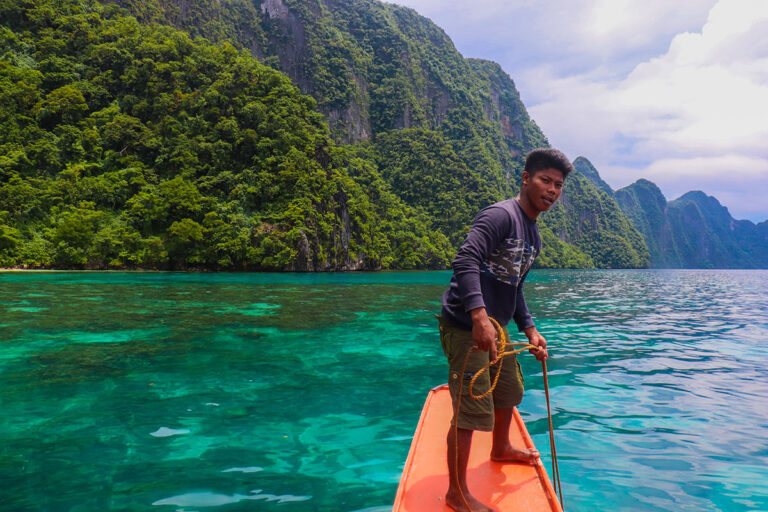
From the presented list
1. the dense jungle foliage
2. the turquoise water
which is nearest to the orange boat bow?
the turquoise water

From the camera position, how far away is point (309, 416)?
507cm

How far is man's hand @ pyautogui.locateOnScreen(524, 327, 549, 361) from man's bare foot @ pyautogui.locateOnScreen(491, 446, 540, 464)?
820mm

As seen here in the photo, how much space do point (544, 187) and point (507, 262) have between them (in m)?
0.61

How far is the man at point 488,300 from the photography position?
2.46 meters

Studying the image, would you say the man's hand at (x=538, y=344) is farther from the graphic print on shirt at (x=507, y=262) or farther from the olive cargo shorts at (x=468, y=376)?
the graphic print on shirt at (x=507, y=262)

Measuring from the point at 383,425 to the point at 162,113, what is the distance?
69.4 metres

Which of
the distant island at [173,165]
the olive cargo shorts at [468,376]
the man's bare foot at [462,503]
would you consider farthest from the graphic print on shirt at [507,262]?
the distant island at [173,165]

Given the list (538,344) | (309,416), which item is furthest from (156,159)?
(538,344)

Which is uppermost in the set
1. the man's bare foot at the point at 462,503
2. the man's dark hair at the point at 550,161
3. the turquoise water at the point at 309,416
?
the man's dark hair at the point at 550,161

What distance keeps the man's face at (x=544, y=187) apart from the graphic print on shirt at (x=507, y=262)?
1.00 feet

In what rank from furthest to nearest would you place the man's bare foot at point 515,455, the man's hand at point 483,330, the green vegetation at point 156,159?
the green vegetation at point 156,159, the man's bare foot at point 515,455, the man's hand at point 483,330

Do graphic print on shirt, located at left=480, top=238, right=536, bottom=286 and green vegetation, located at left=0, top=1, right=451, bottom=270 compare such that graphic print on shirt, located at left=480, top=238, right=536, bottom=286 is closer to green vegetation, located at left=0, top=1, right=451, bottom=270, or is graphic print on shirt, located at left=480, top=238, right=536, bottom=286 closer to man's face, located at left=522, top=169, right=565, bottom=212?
man's face, located at left=522, top=169, right=565, bottom=212

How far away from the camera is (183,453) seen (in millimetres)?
3973

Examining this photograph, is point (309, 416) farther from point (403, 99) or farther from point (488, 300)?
point (403, 99)
